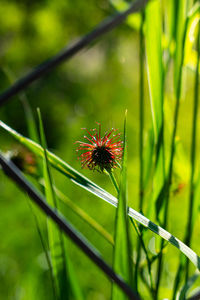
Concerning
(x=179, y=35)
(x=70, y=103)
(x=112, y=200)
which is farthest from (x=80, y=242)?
(x=70, y=103)

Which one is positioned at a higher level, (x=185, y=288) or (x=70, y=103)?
(x=70, y=103)

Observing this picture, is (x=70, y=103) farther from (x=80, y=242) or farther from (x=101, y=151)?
(x=80, y=242)

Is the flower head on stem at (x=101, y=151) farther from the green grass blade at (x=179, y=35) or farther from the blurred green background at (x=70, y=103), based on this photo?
the blurred green background at (x=70, y=103)

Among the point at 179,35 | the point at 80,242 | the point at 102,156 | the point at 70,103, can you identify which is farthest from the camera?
the point at 70,103

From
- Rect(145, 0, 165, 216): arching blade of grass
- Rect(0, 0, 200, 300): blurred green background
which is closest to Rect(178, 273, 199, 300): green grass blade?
Rect(145, 0, 165, 216): arching blade of grass

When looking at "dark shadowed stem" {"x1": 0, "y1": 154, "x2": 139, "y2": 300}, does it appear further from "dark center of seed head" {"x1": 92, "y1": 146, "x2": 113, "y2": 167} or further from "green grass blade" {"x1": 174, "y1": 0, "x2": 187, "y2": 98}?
"green grass blade" {"x1": 174, "y1": 0, "x2": 187, "y2": 98}

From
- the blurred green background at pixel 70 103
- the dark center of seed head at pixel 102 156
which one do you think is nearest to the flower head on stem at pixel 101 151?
the dark center of seed head at pixel 102 156

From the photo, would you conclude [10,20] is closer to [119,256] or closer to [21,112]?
[21,112]

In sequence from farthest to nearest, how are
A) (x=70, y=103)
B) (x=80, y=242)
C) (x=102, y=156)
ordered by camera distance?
(x=70, y=103) < (x=102, y=156) < (x=80, y=242)

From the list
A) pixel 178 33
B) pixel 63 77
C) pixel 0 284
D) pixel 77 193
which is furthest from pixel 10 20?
pixel 178 33
